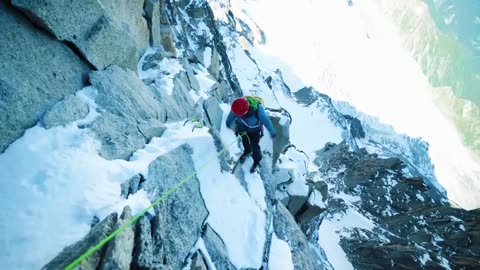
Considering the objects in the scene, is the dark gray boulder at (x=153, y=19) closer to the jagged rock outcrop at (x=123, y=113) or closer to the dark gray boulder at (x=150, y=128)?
the jagged rock outcrop at (x=123, y=113)

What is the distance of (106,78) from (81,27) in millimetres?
1449

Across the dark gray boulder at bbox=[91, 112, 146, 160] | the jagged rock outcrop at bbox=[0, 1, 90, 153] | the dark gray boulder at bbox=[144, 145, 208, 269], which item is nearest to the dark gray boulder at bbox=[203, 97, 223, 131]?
the dark gray boulder at bbox=[144, 145, 208, 269]

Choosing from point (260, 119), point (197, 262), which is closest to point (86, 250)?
point (197, 262)

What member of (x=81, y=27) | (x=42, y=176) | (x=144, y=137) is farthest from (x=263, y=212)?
(x=81, y=27)

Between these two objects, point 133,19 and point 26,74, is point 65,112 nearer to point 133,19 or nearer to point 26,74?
point 26,74

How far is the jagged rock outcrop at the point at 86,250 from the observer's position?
13.6ft

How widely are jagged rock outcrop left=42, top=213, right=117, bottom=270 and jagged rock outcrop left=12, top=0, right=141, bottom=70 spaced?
5219mm

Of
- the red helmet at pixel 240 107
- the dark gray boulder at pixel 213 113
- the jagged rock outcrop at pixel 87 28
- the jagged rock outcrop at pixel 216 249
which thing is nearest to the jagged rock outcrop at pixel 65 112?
the jagged rock outcrop at pixel 87 28

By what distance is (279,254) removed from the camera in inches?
366

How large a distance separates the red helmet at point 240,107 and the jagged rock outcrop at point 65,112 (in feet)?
14.1

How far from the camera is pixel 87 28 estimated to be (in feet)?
27.4

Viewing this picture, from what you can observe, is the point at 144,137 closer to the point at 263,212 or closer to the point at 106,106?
the point at 106,106

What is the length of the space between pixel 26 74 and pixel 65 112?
1075 mm

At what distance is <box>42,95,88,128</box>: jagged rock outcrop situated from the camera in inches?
261
